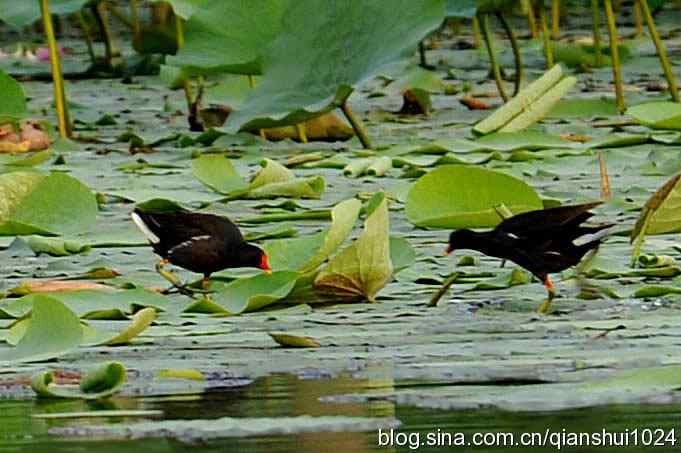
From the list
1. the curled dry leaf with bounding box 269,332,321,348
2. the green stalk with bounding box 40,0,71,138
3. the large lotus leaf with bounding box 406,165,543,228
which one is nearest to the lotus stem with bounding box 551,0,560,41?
the green stalk with bounding box 40,0,71,138

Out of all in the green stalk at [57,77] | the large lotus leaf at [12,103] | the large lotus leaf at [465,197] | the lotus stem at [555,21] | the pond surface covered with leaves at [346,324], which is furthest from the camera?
the lotus stem at [555,21]

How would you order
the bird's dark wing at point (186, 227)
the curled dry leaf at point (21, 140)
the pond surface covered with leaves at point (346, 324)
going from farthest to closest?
the curled dry leaf at point (21, 140)
the bird's dark wing at point (186, 227)
the pond surface covered with leaves at point (346, 324)

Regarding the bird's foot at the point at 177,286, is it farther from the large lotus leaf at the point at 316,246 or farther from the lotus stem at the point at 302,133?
the lotus stem at the point at 302,133

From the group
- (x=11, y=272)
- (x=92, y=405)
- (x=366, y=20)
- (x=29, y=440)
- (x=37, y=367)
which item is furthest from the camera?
(x=366, y=20)

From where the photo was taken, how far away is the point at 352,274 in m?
2.97

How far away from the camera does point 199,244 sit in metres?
3.13

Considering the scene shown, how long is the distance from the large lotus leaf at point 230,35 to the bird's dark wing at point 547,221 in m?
Answer: 2.06

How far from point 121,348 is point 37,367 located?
155 millimetres

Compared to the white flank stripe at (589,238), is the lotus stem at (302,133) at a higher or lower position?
lower

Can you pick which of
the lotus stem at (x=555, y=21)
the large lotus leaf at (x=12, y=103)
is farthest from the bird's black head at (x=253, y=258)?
the lotus stem at (x=555, y=21)

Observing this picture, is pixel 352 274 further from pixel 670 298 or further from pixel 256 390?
pixel 256 390

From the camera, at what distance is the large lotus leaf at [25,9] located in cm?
611

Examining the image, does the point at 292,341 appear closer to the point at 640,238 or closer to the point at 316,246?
the point at 316,246

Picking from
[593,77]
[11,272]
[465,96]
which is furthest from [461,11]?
[11,272]
